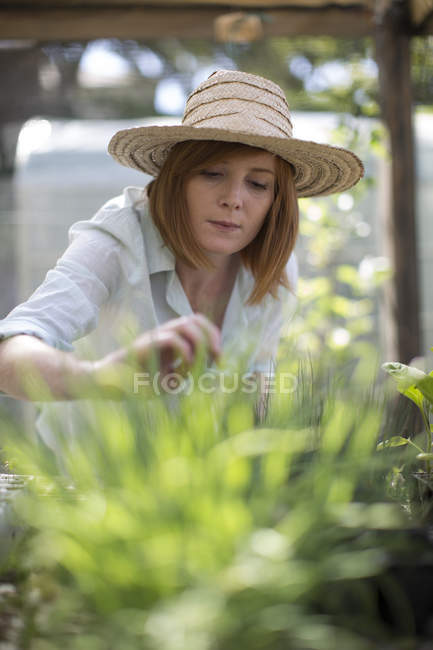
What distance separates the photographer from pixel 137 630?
0.37m

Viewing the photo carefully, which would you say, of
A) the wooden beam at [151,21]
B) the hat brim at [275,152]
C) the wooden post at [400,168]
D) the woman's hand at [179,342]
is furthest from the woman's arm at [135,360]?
the wooden beam at [151,21]

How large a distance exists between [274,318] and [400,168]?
149 cm

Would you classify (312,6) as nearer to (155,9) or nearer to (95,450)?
(155,9)

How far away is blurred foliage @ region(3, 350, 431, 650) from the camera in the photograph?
1.23 ft

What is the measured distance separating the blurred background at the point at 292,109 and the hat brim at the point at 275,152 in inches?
43.9

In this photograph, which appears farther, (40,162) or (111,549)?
(40,162)

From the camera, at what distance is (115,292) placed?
1246 millimetres

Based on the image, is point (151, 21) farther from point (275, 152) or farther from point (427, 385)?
point (427, 385)

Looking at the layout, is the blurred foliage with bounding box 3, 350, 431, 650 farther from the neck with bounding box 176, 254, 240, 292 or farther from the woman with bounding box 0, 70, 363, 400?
the neck with bounding box 176, 254, 240, 292

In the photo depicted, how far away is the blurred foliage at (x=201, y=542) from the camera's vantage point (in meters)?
0.37

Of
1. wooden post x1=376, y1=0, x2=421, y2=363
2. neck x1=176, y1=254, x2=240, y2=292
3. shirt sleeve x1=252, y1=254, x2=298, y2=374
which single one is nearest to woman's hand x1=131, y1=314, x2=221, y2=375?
neck x1=176, y1=254, x2=240, y2=292

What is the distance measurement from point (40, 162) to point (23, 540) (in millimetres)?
3686

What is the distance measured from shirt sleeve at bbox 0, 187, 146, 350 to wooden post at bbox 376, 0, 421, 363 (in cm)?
171

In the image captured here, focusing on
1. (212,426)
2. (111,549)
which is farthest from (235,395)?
(111,549)
